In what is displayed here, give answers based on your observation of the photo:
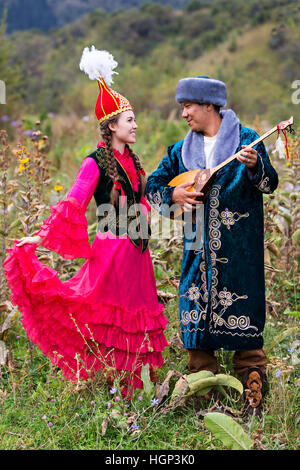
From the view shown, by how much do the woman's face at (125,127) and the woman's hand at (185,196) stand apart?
1.28 feet

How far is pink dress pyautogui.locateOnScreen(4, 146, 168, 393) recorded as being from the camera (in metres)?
2.61

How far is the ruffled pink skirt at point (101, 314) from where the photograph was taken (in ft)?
8.79

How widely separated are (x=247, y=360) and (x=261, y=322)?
23 centimetres

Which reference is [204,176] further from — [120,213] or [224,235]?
[120,213]

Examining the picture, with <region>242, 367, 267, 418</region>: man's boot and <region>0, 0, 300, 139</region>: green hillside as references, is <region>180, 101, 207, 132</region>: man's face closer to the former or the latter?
<region>242, 367, 267, 418</region>: man's boot

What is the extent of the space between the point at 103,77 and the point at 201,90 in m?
0.52

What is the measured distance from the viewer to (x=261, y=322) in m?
2.59

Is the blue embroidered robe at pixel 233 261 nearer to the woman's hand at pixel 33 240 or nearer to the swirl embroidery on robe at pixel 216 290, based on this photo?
the swirl embroidery on robe at pixel 216 290

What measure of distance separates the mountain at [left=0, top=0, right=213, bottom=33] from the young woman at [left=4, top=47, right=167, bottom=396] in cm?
3775

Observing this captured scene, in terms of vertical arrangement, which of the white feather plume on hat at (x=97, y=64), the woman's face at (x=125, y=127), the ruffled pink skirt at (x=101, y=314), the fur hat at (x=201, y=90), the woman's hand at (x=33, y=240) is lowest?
the ruffled pink skirt at (x=101, y=314)

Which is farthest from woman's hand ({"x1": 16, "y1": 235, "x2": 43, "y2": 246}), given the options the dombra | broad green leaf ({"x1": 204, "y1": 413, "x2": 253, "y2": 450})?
broad green leaf ({"x1": 204, "y1": 413, "x2": 253, "y2": 450})

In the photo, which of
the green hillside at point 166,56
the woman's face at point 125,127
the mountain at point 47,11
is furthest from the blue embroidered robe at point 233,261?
the mountain at point 47,11
